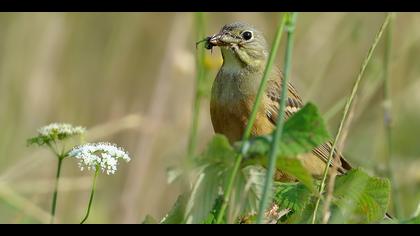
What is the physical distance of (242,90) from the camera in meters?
4.37

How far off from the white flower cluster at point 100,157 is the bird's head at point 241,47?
5.62 ft


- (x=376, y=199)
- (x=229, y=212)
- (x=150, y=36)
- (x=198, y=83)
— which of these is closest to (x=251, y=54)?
(x=198, y=83)

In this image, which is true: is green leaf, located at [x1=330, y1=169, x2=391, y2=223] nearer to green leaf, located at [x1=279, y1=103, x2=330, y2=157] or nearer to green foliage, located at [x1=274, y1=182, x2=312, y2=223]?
green foliage, located at [x1=274, y1=182, x2=312, y2=223]

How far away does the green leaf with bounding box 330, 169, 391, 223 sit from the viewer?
A: 2.75 m

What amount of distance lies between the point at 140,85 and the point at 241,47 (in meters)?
2.86

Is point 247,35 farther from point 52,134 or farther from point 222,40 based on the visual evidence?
point 52,134

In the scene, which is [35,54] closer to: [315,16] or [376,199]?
[315,16]

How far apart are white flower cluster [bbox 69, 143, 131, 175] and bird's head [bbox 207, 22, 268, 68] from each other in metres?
1.71

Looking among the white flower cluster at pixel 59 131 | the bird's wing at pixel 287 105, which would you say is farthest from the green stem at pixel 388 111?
the white flower cluster at pixel 59 131

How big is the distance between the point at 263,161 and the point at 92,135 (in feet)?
7.69

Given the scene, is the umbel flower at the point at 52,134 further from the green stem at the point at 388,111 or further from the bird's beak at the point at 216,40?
the green stem at the point at 388,111

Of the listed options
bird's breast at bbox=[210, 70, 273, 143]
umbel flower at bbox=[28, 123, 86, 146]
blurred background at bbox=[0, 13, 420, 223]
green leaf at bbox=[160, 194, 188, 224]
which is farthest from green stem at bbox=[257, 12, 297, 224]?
blurred background at bbox=[0, 13, 420, 223]

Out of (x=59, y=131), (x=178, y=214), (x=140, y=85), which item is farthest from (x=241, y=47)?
(x=140, y=85)

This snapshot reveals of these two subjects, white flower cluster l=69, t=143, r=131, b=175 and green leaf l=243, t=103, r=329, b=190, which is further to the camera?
white flower cluster l=69, t=143, r=131, b=175
